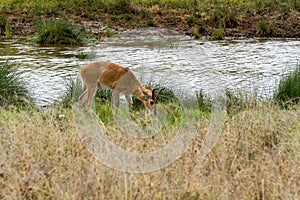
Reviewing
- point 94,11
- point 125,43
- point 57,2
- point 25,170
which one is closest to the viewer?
point 25,170

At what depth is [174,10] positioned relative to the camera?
2103 cm

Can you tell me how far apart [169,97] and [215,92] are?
→ 0.88 meters

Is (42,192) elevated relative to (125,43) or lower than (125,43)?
elevated

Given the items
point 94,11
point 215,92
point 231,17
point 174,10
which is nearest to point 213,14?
point 231,17

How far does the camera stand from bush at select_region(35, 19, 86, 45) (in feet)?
51.6

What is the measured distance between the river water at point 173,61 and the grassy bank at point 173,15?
116 centimetres

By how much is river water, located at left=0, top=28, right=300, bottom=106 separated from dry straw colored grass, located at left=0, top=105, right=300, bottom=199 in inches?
128

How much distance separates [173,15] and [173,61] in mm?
8085

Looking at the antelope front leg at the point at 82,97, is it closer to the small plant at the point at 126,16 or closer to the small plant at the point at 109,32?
the small plant at the point at 109,32

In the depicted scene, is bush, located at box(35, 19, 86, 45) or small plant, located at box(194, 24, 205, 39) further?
small plant, located at box(194, 24, 205, 39)

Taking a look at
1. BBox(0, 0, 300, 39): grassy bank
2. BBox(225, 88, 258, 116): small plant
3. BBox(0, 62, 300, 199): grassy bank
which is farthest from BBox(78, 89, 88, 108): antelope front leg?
BBox(0, 0, 300, 39): grassy bank

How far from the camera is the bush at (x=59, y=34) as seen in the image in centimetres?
1573

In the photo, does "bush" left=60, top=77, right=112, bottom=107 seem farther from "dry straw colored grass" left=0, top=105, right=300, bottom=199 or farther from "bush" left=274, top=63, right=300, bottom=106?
"bush" left=274, top=63, right=300, bottom=106

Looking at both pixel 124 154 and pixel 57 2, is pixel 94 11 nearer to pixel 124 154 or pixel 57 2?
pixel 57 2
